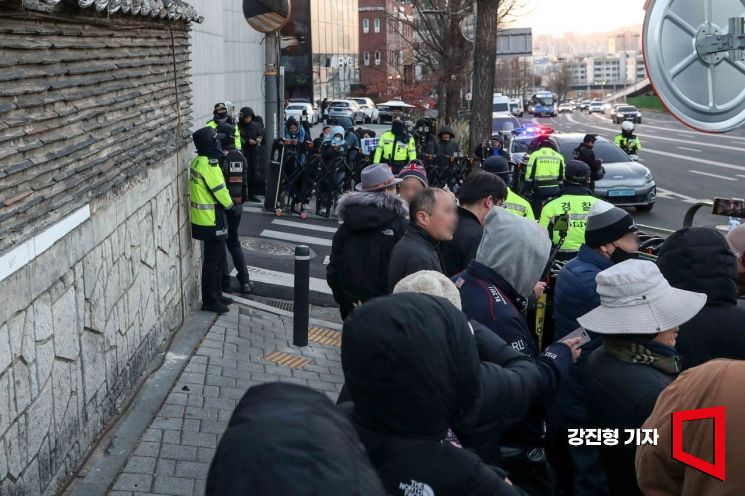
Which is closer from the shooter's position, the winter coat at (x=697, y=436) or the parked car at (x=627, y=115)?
the winter coat at (x=697, y=436)

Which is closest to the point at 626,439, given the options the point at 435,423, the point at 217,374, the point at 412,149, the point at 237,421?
the point at 435,423

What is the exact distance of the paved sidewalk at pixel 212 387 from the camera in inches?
204

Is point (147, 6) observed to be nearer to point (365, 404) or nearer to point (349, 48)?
point (365, 404)

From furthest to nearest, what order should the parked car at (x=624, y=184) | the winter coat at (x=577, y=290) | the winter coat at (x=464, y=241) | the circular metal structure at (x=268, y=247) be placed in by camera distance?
the parked car at (x=624, y=184) < the circular metal structure at (x=268, y=247) < the winter coat at (x=464, y=241) < the winter coat at (x=577, y=290)

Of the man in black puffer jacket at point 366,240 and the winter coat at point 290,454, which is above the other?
the winter coat at point 290,454

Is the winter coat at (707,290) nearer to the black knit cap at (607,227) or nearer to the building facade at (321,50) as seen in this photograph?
the black knit cap at (607,227)

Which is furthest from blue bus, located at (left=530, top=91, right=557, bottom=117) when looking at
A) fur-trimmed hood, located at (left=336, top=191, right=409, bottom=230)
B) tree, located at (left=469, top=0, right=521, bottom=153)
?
fur-trimmed hood, located at (left=336, top=191, right=409, bottom=230)

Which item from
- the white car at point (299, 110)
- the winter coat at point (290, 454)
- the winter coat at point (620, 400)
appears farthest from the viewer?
the white car at point (299, 110)

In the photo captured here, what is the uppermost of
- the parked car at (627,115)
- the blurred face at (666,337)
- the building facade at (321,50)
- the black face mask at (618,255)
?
the building facade at (321,50)

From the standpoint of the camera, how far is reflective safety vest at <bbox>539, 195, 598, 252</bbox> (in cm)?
713

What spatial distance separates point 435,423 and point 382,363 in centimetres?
23

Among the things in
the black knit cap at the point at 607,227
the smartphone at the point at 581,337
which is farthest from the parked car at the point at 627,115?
the smartphone at the point at 581,337

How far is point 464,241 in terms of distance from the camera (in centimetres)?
584

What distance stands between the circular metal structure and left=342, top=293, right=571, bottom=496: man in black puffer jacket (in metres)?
9.99
